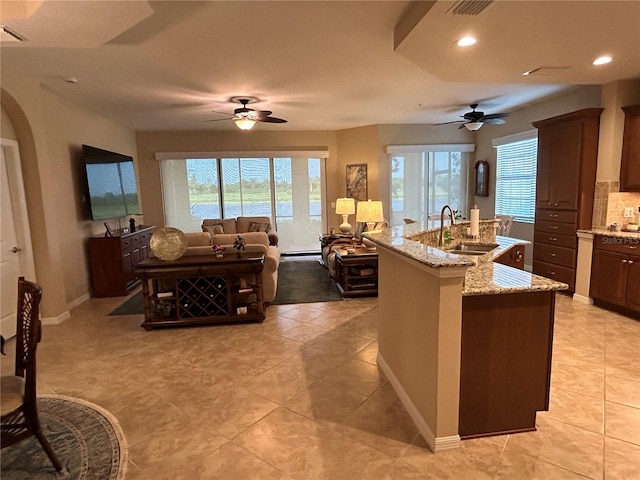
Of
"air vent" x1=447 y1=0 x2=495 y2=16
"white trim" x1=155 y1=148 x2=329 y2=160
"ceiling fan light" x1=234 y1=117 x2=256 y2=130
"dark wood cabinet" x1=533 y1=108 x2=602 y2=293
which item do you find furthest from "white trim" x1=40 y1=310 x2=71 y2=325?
"dark wood cabinet" x1=533 y1=108 x2=602 y2=293

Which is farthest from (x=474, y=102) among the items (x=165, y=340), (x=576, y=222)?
(x=165, y=340)

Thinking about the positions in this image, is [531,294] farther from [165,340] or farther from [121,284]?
[121,284]

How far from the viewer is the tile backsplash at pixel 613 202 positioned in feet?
14.1

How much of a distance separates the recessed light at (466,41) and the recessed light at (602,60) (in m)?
1.45

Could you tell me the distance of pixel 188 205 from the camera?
8109 mm

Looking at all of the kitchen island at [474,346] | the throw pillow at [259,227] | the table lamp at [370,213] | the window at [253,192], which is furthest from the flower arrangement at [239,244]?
the window at [253,192]

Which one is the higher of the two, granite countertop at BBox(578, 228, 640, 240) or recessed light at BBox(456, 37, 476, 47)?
recessed light at BBox(456, 37, 476, 47)

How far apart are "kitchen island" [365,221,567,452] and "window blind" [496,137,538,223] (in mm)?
4728

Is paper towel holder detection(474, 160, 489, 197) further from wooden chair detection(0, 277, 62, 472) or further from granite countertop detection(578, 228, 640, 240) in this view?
wooden chair detection(0, 277, 62, 472)

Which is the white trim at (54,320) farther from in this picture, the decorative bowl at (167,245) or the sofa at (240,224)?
the sofa at (240,224)

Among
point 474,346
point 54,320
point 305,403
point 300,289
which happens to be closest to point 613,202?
point 474,346

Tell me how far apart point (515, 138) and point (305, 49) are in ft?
15.4

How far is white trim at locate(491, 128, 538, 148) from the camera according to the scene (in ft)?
19.6

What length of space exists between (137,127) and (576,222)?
7.61 meters
